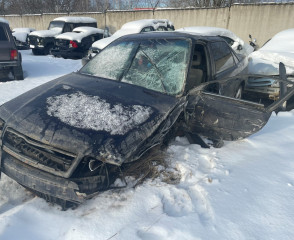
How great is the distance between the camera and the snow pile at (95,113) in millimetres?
2201

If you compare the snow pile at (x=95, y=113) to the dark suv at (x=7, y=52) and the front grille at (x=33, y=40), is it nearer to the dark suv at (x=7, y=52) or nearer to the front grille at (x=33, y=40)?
the dark suv at (x=7, y=52)

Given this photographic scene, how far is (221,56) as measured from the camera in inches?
152

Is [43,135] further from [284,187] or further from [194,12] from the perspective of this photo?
[194,12]

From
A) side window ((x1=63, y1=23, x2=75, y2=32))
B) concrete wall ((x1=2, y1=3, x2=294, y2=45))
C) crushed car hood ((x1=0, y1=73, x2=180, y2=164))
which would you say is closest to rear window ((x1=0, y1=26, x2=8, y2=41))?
crushed car hood ((x1=0, y1=73, x2=180, y2=164))

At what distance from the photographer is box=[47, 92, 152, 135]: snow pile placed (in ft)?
7.22

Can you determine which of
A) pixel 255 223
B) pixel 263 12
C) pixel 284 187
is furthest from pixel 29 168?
pixel 263 12

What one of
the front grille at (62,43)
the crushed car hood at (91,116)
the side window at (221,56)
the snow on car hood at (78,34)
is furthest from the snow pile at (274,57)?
the front grille at (62,43)

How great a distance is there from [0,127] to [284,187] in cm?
290

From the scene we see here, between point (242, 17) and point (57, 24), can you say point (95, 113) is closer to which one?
point (57, 24)

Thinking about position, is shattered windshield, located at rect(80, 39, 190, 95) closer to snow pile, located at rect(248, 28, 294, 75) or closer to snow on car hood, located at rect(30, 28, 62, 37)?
snow pile, located at rect(248, 28, 294, 75)

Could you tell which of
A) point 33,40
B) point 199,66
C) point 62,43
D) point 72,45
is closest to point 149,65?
point 199,66

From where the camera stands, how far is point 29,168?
83.1 inches

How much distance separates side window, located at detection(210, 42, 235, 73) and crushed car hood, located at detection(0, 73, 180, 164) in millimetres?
1329

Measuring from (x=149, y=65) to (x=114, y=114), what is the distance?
1017 millimetres
